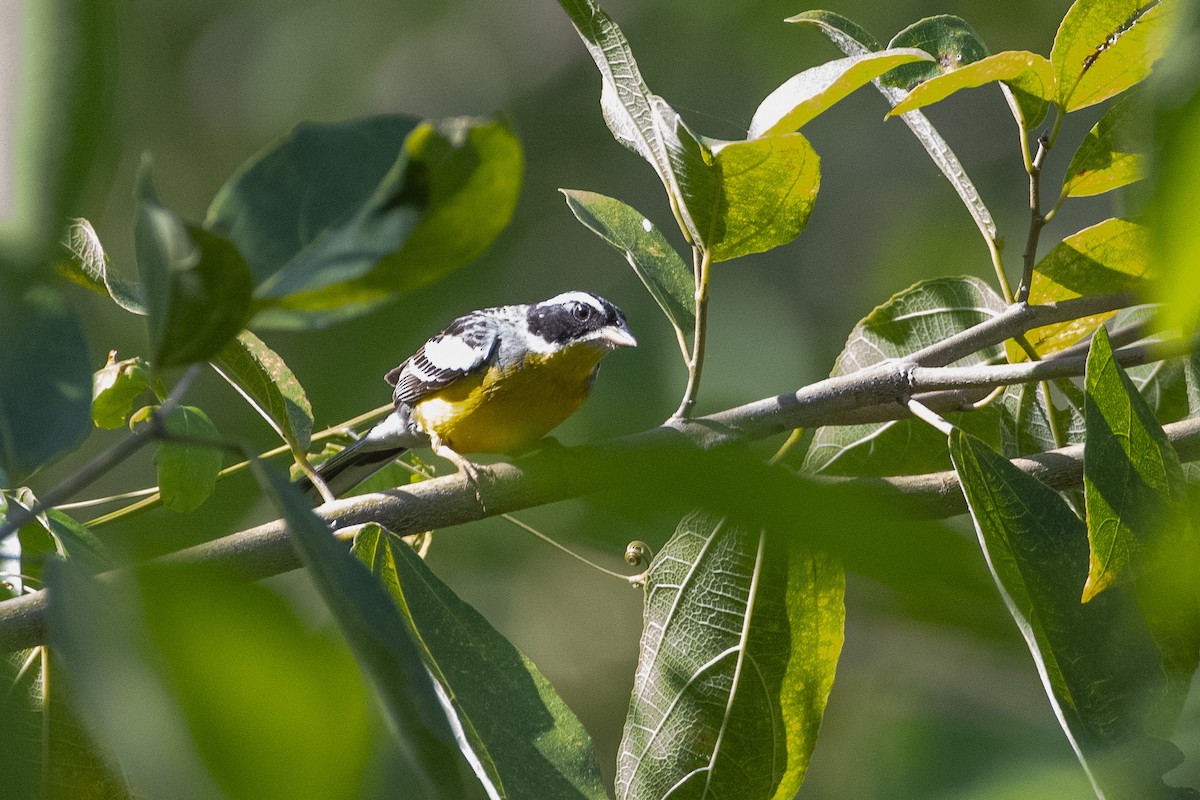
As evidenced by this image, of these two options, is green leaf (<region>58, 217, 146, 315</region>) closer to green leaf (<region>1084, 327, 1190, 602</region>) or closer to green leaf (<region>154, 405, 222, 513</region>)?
green leaf (<region>154, 405, 222, 513</region>)

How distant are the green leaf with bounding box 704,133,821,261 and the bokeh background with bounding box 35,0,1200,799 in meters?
3.19

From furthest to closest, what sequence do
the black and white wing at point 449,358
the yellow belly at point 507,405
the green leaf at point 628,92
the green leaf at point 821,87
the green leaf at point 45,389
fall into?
1. the black and white wing at point 449,358
2. the yellow belly at point 507,405
3. the green leaf at point 628,92
4. the green leaf at point 821,87
5. the green leaf at point 45,389

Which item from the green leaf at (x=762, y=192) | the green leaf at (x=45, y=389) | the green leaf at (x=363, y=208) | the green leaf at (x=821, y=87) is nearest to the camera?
the green leaf at (x=363, y=208)

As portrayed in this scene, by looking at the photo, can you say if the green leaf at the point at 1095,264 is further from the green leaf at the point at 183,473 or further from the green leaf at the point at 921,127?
the green leaf at the point at 183,473

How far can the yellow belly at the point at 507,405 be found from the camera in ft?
11.6

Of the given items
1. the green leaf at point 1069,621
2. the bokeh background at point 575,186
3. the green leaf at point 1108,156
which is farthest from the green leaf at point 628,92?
the bokeh background at point 575,186

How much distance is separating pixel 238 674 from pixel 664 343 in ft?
19.6

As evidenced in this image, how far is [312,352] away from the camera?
22.4ft

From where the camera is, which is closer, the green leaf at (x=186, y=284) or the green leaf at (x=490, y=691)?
the green leaf at (x=186, y=284)

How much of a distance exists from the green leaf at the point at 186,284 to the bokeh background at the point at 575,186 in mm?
4152

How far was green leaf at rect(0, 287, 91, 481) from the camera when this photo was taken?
41.4 inches

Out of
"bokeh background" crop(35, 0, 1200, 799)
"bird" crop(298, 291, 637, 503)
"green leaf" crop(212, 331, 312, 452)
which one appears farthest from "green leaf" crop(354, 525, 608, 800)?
"bokeh background" crop(35, 0, 1200, 799)

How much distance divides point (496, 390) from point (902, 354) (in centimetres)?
158

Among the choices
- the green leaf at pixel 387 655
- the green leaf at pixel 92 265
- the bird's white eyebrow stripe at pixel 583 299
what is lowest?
the green leaf at pixel 387 655
